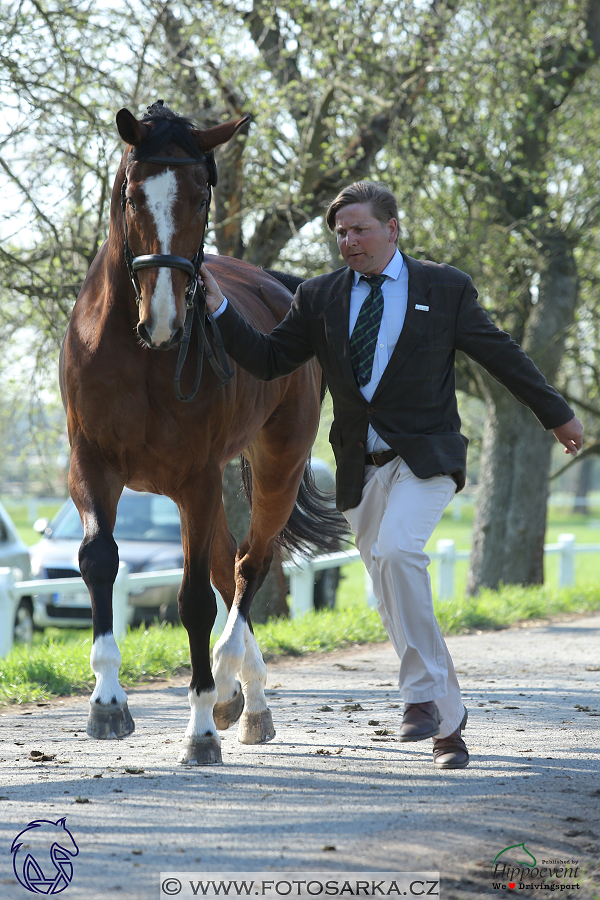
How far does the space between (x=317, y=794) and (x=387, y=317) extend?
6.45ft

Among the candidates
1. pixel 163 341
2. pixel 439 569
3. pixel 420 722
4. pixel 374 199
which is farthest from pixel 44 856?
pixel 439 569

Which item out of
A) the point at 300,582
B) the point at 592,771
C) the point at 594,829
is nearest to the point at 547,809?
the point at 594,829

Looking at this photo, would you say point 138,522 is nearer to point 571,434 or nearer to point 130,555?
point 130,555

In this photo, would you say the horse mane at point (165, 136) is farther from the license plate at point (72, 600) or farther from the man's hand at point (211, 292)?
the license plate at point (72, 600)

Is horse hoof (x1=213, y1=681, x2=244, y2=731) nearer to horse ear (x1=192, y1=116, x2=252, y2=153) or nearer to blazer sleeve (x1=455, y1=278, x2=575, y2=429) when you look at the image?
blazer sleeve (x1=455, y1=278, x2=575, y2=429)

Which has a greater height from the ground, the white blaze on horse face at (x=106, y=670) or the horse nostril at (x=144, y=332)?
the horse nostril at (x=144, y=332)

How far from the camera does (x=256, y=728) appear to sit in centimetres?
464

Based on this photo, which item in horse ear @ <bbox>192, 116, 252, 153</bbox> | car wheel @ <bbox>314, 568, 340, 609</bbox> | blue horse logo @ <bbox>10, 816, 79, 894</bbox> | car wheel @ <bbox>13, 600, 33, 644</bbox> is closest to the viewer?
blue horse logo @ <bbox>10, 816, 79, 894</bbox>

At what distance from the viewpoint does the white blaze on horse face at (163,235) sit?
3.45 meters

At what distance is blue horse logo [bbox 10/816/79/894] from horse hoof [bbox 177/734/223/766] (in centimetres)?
97

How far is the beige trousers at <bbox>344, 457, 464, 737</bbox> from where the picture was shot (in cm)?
369

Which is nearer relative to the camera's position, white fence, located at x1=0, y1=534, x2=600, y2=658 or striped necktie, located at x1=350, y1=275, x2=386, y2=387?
striped necktie, located at x1=350, y1=275, x2=386, y2=387

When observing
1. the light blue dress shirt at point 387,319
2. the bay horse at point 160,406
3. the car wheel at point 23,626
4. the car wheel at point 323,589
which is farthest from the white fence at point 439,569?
the light blue dress shirt at point 387,319

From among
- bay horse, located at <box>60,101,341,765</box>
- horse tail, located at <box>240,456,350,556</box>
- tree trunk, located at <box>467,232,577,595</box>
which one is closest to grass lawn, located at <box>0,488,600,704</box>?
tree trunk, located at <box>467,232,577,595</box>
